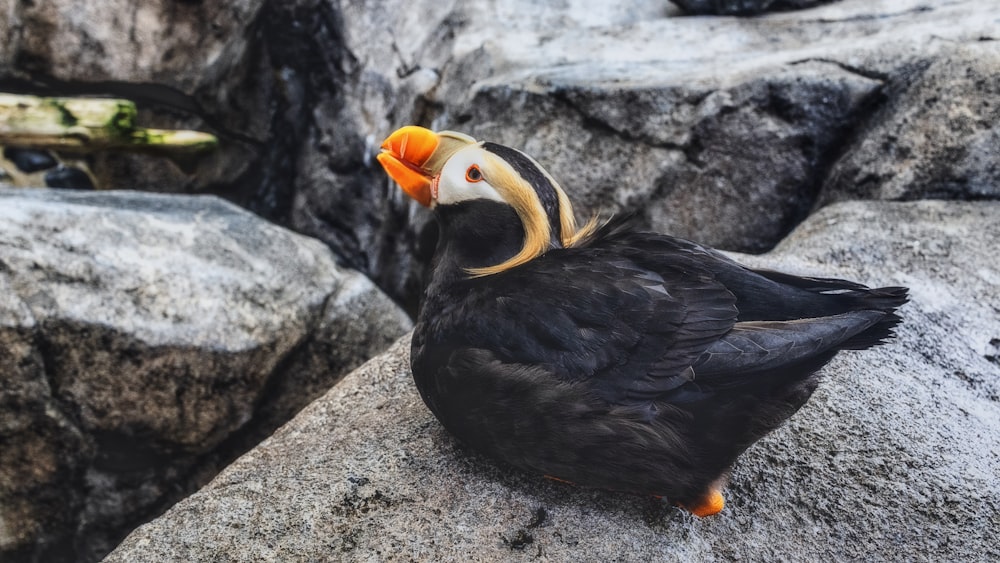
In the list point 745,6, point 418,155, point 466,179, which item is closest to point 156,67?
point 745,6

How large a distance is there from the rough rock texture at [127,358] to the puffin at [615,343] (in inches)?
56.7

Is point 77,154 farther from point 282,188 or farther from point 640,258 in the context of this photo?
point 640,258

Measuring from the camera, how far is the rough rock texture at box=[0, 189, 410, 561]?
271cm

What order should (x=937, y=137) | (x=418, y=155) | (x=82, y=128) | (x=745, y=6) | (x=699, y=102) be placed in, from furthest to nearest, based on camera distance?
(x=82, y=128) < (x=745, y=6) < (x=699, y=102) < (x=937, y=137) < (x=418, y=155)

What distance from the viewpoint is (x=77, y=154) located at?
4457 mm

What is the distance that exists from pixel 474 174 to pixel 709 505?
85cm

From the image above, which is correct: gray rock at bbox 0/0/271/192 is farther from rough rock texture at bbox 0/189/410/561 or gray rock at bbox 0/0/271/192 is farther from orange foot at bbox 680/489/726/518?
orange foot at bbox 680/489/726/518

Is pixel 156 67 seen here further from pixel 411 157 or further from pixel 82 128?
pixel 411 157

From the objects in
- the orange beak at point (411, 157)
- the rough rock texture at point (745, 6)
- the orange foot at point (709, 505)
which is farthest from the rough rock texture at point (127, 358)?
the rough rock texture at point (745, 6)

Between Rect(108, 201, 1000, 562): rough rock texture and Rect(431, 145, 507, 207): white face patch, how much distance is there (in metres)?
0.60

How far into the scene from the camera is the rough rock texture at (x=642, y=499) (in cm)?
169

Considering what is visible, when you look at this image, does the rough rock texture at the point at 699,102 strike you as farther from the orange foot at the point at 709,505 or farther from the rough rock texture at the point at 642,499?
the orange foot at the point at 709,505

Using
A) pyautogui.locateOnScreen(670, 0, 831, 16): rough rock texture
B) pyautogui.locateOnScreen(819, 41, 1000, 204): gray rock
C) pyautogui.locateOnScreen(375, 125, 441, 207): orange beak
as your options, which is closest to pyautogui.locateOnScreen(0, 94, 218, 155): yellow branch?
pyautogui.locateOnScreen(670, 0, 831, 16): rough rock texture

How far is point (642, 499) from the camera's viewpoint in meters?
1.75
